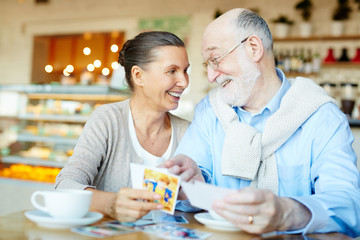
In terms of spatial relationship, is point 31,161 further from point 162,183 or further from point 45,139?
point 162,183

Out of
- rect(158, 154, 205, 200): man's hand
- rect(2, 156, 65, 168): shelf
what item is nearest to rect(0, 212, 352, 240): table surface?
rect(158, 154, 205, 200): man's hand

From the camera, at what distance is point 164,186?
1.30 m

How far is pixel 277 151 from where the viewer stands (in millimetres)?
1646

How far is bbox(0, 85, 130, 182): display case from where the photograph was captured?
4512 millimetres

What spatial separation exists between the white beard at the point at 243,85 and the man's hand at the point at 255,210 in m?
0.72

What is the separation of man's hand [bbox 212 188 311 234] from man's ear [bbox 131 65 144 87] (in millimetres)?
1295

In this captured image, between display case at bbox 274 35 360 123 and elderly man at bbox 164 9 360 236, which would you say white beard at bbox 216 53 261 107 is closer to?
elderly man at bbox 164 9 360 236

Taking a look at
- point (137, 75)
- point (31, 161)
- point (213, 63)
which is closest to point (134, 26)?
point (31, 161)

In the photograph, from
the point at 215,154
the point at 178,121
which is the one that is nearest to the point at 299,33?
the point at 178,121

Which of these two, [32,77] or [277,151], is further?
[32,77]

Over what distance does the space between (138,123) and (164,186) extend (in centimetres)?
96

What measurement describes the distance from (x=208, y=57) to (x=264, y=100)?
31cm

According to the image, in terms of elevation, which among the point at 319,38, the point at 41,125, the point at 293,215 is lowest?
the point at 41,125

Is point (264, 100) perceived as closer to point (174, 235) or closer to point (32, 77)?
point (174, 235)
